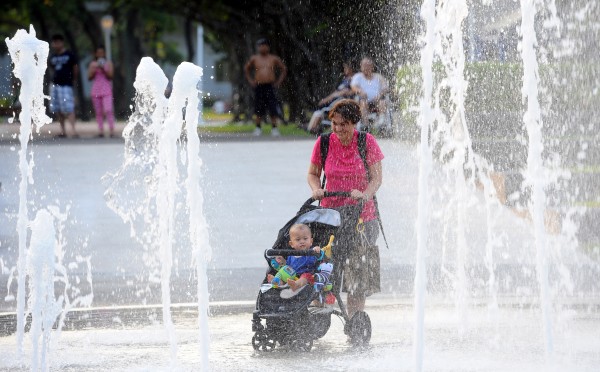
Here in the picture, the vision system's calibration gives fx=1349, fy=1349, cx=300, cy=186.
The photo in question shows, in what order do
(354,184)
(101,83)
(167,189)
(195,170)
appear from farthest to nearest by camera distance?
(101,83) < (167,189) < (354,184) < (195,170)

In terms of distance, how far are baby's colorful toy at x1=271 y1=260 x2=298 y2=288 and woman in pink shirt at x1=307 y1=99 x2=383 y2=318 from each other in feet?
1.65

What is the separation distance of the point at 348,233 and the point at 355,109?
73cm

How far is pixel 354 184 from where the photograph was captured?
314 inches

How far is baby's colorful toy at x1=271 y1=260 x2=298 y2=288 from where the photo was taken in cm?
735

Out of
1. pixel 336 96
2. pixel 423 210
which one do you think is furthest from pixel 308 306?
pixel 336 96

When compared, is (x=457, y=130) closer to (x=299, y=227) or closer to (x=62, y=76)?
(x=299, y=227)

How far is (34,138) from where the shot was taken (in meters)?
27.7

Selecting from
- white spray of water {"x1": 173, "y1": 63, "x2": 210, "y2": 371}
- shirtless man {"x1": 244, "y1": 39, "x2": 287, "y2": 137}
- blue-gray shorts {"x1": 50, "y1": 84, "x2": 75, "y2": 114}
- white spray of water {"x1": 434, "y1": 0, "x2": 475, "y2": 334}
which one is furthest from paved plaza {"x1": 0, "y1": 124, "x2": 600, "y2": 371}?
shirtless man {"x1": 244, "y1": 39, "x2": 287, "y2": 137}

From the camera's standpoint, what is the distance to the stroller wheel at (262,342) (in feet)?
24.3

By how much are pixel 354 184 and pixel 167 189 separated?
3631 mm

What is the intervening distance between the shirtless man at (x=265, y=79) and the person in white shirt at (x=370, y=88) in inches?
147

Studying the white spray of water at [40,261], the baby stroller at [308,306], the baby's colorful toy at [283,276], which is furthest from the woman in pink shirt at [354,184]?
the white spray of water at [40,261]

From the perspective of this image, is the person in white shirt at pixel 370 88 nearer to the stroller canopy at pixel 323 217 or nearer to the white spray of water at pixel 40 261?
the stroller canopy at pixel 323 217

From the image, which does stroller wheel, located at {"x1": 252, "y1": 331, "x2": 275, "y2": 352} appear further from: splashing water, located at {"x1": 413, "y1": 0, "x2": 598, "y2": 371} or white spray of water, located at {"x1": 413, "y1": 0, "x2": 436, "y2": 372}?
white spray of water, located at {"x1": 413, "y1": 0, "x2": 436, "y2": 372}
